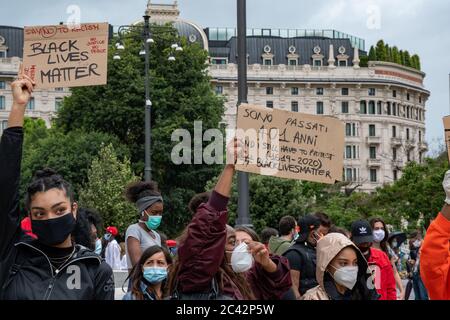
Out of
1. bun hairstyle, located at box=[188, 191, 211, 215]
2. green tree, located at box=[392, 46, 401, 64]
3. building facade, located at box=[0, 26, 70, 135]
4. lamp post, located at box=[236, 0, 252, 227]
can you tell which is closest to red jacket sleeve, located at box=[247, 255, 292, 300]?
bun hairstyle, located at box=[188, 191, 211, 215]

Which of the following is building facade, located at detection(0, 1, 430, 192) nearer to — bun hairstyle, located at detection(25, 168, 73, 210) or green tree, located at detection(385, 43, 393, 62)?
green tree, located at detection(385, 43, 393, 62)

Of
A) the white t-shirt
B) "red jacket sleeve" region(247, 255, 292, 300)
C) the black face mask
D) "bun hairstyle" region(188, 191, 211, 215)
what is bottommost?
"red jacket sleeve" region(247, 255, 292, 300)

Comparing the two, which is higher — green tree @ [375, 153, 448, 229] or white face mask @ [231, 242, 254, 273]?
green tree @ [375, 153, 448, 229]

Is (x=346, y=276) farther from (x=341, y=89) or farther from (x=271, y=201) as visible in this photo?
(x=341, y=89)

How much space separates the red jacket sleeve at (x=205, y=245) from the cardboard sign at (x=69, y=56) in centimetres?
216

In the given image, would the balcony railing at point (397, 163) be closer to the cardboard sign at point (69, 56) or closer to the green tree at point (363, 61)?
the green tree at point (363, 61)

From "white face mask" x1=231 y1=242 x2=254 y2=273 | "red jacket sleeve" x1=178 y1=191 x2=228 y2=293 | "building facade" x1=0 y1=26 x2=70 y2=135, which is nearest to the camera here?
"red jacket sleeve" x1=178 y1=191 x2=228 y2=293

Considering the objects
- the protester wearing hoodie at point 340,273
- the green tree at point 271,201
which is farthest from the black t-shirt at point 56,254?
the green tree at point 271,201

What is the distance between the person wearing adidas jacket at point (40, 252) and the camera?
4.45 meters

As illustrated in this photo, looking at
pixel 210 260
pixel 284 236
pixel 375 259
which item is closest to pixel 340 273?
pixel 210 260

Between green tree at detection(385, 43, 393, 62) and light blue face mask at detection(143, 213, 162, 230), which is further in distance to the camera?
green tree at detection(385, 43, 393, 62)

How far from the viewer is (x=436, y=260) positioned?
Result: 4.98 m

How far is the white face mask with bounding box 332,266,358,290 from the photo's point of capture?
18.4 ft

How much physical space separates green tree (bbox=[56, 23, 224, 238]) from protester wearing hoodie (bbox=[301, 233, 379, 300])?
127 feet
